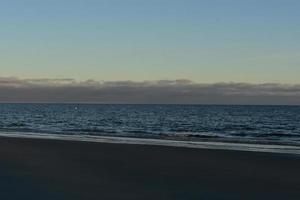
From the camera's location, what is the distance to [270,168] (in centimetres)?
1641

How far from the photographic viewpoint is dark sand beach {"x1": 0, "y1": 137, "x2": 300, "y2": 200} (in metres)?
11.5

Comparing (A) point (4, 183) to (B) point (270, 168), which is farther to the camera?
(B) point (270, 168)

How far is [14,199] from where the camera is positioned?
34.7 feet

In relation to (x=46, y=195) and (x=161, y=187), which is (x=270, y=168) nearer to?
(x=161, y=187)

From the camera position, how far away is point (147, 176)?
14.1 metres

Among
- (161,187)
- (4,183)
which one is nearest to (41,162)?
(4,183)

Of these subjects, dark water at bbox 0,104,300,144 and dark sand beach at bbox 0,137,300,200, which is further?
dark water at bbox 0,104,300,144

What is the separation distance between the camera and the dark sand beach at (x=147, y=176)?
1146 centimetres

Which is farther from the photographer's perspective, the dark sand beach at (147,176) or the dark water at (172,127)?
the dark water at (172,127)

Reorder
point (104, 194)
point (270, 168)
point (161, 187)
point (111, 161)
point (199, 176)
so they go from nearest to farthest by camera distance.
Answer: point (104, 194)
point (161, 187)
point (199, 176)
point (270, 168)
point (111, 161)

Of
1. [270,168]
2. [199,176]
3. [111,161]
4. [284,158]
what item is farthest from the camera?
[284,158]

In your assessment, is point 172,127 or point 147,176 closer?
point 147,176

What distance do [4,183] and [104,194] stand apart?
257 centimetres

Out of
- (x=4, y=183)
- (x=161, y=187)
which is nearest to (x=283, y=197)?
(x=161, y=187)
